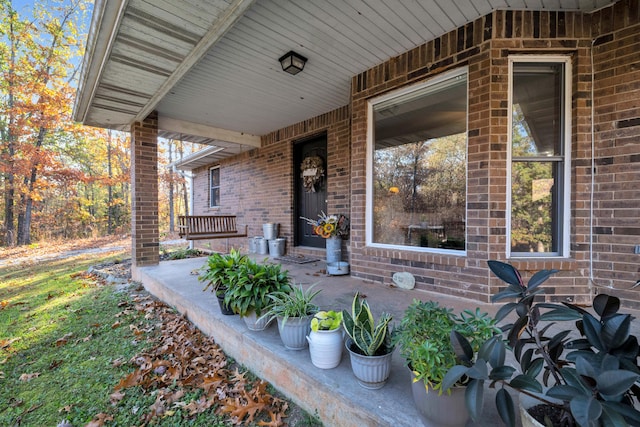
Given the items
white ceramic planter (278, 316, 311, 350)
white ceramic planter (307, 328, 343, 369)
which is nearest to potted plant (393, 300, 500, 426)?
white ceramic planter (307, 328, 343, 369)

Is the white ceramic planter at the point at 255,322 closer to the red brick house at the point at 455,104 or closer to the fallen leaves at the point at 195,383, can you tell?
the fallen leaves at the point at 195,383

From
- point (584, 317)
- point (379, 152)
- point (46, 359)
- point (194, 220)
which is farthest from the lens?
point (194, 220)

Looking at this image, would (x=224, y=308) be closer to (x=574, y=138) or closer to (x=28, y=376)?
(x=28, y=376)

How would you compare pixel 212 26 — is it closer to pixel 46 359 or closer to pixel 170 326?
pixel 170 326

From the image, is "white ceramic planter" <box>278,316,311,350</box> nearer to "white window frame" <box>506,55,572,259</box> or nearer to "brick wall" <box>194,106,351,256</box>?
"white window frame" <box>506,55,572,259</box>

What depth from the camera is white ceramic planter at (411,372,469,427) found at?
108 cm

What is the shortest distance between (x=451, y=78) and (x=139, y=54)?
3267 mm

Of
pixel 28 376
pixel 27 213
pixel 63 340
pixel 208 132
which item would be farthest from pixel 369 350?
pixel 27 213

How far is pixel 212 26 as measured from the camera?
2357 millimetres

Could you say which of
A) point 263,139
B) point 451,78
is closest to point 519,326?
point 451,78

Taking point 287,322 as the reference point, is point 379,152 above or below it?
above

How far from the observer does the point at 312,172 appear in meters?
5.35

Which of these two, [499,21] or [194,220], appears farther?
[194,220]

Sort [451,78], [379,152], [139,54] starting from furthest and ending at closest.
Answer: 1. [379,152]
2. [451,78]
3. [139,54]
